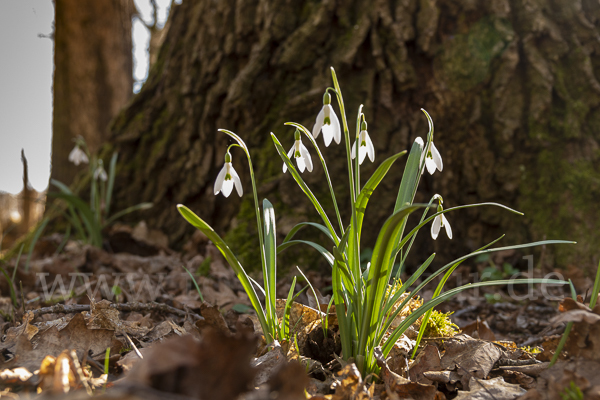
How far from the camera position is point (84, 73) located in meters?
5.21

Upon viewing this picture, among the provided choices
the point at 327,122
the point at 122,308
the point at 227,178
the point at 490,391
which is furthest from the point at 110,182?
the point at 490,391

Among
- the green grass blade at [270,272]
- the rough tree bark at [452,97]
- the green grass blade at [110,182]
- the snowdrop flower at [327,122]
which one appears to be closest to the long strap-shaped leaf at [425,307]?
the green grass blade at [270,272]

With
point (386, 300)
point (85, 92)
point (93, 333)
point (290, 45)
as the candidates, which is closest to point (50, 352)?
point (93, 333)

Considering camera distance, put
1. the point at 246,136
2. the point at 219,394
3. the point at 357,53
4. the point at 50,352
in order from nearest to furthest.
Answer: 1. the point at 219,394
2. the point at 50,352
3. the point at 357,53
4. the point at 246,136

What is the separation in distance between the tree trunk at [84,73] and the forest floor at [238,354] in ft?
11.1

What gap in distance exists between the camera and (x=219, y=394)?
2.07 ft

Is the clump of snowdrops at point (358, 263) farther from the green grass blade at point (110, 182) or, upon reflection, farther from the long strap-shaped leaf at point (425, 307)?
the green grass blade at point (110, 182)

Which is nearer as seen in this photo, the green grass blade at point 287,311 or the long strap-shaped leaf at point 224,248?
the long strap-shaped leaf at point 224,248

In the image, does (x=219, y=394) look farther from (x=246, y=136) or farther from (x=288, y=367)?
(x=246, y=136)

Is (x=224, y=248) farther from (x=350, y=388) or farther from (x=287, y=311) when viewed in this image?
(x=350, y=388)

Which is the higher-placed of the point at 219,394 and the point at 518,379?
the point at 219,394

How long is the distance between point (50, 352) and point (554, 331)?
191 cm

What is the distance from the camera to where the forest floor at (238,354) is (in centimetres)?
64

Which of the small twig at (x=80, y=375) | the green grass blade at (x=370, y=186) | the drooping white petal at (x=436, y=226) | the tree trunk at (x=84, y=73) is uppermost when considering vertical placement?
the tree trunk at (x=84, y=73)
